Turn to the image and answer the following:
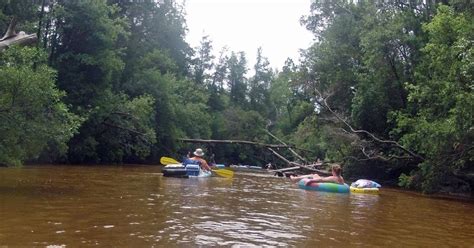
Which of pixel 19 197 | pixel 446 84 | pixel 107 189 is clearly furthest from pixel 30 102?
pixel 446 84

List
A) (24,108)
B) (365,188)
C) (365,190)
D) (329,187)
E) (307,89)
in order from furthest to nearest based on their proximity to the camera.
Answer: (307,89) < (365,188) < (365,190) < (329,187) < (24,108)

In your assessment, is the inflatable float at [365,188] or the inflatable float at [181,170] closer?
the inflatable float at [365,188]

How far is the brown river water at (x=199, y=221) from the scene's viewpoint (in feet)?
20.6

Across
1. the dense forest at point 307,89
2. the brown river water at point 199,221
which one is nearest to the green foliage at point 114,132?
the dense forest at point 307,89

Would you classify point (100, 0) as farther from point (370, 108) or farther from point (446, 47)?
point (446, 47)

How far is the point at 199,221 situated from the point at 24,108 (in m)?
5.09

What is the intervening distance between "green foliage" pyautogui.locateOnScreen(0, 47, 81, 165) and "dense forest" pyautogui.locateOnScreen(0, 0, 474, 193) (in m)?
0.03

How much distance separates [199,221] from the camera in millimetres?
7984

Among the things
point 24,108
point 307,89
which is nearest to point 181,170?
point 24,108

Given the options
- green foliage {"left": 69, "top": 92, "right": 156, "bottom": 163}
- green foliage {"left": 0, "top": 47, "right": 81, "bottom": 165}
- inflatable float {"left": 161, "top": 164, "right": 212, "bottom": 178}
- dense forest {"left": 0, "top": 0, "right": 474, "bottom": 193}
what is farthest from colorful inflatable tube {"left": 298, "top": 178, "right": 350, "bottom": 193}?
green foliage {"left": 69, "top": 92, "right": 156, "bottom": 163}

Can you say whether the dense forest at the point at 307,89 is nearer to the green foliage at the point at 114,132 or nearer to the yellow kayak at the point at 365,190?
the green foliage at the point at 114,132

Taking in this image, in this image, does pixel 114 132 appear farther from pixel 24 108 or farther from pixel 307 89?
pixel 24 108

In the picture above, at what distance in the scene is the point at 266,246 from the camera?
6340mm

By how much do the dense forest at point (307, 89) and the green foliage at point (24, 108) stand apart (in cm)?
3
